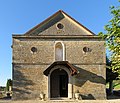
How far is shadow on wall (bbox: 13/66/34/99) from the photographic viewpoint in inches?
963

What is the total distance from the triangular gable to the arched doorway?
417cm

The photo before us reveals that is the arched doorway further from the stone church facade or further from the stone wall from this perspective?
the stone wall

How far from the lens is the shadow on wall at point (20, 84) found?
→ 2447 cm

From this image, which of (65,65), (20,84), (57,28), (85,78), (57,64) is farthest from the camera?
(57,28)

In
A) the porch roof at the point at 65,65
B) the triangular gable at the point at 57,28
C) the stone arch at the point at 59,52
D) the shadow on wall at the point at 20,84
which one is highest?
the triangular gable at the point at 57,28

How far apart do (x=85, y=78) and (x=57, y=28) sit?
6089 mm

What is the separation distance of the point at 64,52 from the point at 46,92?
4.52 metres

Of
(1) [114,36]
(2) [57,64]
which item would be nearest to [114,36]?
(1) [114,36]

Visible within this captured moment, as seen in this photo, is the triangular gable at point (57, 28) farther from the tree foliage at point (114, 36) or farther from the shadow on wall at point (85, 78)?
the tree foliage at point (114, 36)

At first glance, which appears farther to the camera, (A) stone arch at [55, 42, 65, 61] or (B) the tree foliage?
(A) stone arch at [55, 42, 65, 61]

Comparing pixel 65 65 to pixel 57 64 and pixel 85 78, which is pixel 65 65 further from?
pixel 85 78

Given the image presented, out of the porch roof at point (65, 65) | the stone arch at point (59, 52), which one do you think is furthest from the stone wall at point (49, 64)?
the porch roof at point (65, 65)

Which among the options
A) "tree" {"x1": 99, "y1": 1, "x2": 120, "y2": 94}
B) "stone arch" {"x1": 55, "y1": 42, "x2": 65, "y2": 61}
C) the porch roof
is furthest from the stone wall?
"tree" {"x1": 99, "y1": 1, "x2": 120, "y2": 94}

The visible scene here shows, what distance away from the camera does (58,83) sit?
25.5 meters
